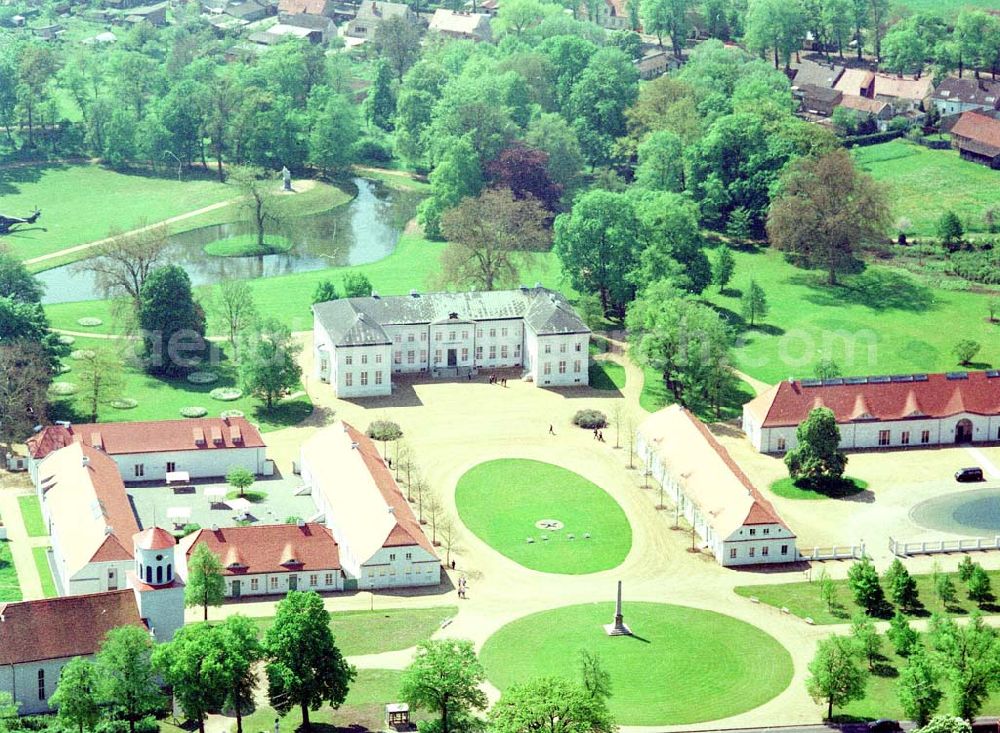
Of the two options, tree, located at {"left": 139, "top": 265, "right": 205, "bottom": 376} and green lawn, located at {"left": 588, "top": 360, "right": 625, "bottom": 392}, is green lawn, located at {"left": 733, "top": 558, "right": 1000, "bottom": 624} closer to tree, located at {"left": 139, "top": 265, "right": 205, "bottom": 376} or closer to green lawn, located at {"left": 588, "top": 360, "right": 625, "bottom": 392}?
green lawn, located at {"left": 588, "top": 360, "right": 625, "bottom": 392}

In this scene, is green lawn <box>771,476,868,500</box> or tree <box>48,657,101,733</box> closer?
tree <box>48,657,101,733</box>

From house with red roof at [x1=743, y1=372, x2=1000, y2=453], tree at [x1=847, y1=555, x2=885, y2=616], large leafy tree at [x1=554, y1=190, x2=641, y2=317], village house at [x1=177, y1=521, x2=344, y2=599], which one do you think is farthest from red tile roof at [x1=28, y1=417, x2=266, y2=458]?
tree at [x1=847, y1=555, x2=885, y2=616]

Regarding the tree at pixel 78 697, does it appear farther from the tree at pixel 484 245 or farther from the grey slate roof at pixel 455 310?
the tree at pixel 484 245

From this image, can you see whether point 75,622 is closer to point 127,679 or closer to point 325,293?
point 127,679

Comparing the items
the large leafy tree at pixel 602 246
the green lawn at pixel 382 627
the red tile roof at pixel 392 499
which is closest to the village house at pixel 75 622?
the green lawn at pixel 382 627

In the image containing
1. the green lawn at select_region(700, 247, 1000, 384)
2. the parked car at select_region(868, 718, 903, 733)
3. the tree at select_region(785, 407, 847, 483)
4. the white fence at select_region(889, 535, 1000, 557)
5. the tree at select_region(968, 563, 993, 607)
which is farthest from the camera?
the green lawn at select_region(700, 247, 1000, 384)

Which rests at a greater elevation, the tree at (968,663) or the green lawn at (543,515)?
the tree at (968,663)
